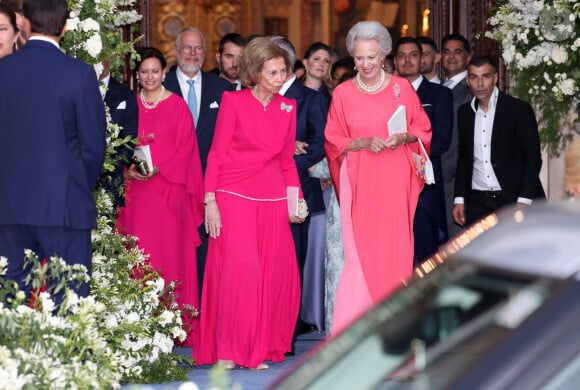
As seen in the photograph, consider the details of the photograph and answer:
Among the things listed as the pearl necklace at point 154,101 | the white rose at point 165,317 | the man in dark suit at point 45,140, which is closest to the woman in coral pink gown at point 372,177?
the white rose at point 165,317

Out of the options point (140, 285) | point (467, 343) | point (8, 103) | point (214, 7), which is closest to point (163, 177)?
point (140, 285)

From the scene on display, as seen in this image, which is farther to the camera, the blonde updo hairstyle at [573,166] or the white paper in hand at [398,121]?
the white paper in hand at [398,121]

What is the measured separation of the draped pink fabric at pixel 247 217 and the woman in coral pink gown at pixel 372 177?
1.25 ft

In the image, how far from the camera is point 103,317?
5812mm

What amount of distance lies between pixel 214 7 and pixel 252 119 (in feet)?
35.7

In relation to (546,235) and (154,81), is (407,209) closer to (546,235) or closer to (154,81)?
(154,81)

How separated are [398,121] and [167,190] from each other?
6.32 ft

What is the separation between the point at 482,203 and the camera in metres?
8.12

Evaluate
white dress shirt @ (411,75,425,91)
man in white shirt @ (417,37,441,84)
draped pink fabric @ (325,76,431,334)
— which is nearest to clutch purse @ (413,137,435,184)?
draped pink fabric @ (325,76,431,334)

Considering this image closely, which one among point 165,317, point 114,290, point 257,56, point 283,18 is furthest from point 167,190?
point 283,18

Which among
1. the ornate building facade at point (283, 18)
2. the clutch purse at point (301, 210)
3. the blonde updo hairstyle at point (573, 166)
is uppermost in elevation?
the ornate building facade at point (283, 18)

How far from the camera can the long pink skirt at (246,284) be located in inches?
283

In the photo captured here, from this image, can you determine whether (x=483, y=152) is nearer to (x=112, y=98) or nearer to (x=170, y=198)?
(x=170, y=198)

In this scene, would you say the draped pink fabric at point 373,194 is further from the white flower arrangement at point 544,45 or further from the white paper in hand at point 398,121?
the white flower arrangement at point 544,45
